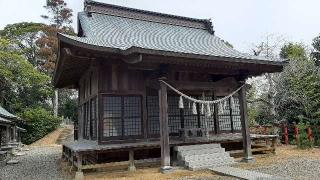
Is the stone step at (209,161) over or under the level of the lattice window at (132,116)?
under

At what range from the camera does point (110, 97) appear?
12078 mm

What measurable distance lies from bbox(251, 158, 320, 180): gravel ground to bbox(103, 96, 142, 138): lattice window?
4.81 m

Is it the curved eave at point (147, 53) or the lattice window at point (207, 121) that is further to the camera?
the lattice window at point (207, 121)

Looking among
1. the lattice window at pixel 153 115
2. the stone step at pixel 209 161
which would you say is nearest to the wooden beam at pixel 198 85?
the lattice window at pixel 153 115

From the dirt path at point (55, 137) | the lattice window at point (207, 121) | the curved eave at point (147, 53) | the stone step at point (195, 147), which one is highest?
the curved eave at point (147, 53)

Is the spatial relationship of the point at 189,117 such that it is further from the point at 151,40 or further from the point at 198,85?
the point at 151,40

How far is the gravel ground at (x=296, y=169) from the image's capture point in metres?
9.18

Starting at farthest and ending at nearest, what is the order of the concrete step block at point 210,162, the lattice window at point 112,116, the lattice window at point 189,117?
1. the lattice window at point 189,117
2. the lattice window at point 112,116
3. the concrete step block at point 210,162

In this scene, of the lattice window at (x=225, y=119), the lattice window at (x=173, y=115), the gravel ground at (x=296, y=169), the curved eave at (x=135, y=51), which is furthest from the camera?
the lattice window at (x=225, y=119)

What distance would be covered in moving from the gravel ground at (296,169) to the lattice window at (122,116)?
4.81 meters

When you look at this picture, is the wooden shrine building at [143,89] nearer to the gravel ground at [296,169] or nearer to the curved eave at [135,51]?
the curved eave at [135,51]

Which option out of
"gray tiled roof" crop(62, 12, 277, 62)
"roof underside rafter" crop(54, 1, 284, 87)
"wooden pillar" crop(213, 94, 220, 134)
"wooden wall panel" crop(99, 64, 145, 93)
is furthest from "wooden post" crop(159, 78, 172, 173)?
"wooden pillar" crop(213, 94, 220, 134)

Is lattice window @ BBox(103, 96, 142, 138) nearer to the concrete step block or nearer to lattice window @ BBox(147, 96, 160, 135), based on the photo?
lattice window @ BBox(147, 96, 160, 135)

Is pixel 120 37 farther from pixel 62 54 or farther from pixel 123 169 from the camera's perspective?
pixel 123 169
